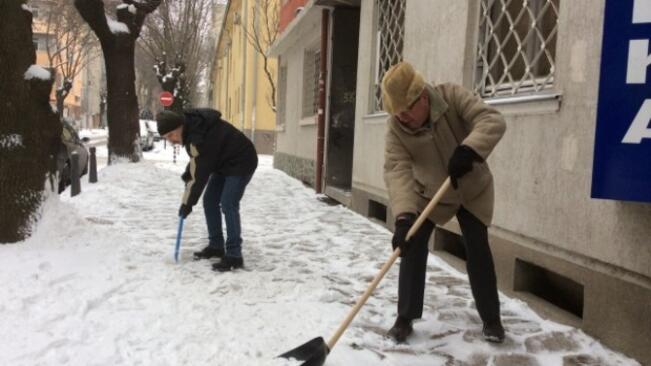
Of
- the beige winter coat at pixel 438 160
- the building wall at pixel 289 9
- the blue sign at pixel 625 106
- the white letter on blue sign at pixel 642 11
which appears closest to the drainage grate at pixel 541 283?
the beige winter coat at pixel 438 160

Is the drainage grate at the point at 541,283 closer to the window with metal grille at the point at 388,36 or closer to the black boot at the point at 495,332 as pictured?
the black boot at the point at 495,332

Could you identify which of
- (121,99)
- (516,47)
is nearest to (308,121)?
(121,99)

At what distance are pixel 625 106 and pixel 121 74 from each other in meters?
13.2

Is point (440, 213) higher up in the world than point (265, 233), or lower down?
higher up

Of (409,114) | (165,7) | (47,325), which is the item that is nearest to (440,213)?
(409,114)

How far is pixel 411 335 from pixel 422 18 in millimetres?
3782

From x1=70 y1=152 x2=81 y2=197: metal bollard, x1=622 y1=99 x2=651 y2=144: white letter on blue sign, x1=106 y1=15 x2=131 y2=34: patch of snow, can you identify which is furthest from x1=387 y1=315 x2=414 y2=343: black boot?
x1=106 y1=15 x2=131 y2=34: patch of snow

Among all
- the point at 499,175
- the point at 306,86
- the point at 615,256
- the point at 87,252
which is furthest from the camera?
the point at 306,86

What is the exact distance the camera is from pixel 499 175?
4.57 meters

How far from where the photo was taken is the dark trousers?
347 centimetres

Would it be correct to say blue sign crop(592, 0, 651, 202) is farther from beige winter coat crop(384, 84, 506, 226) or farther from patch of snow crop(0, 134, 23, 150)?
patch of snow crop(0, 134, 23, 150)

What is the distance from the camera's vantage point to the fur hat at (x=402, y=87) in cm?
318

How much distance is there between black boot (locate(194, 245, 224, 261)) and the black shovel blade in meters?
2.44

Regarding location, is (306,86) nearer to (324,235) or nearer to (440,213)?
(324,235)
